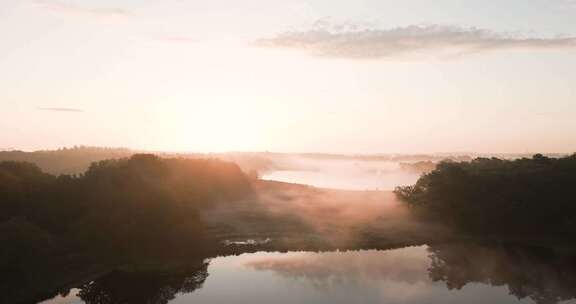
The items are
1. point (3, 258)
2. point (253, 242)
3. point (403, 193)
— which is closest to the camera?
point (3, 258)

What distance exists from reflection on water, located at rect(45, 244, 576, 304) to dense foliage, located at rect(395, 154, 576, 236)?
13675mm

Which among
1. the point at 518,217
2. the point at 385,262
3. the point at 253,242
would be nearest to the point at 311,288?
the point at 385,262

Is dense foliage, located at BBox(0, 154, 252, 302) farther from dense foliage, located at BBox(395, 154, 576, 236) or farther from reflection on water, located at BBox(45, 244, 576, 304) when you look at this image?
dense foliage, located at BBox(395, 154, 576, 236)

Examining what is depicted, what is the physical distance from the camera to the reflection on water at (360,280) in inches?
2341

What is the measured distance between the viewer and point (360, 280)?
66.4 meters

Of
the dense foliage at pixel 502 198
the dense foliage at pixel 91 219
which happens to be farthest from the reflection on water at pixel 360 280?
the dense foliage at pixel 502 198

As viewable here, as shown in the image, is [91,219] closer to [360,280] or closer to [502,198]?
[360,280]

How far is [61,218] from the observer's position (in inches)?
3046

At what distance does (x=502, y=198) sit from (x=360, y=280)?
44.7m

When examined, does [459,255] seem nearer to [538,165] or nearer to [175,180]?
[538,165]

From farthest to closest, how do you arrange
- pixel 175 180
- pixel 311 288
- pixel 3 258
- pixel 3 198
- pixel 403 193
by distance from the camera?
pixel 175 180 → pixel 403 193 → pixel 3 198 → pixel 311 288 → pixel 3 258

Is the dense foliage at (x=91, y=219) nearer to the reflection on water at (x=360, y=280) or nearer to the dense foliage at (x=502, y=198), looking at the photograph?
the reflection on water at (x=360, y=280)

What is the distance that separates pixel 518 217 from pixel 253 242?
49.4 meters

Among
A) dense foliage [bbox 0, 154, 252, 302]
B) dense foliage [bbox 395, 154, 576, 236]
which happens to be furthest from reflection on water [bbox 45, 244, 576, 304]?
dense foliage [bbox 395, 154, 576, 236]
